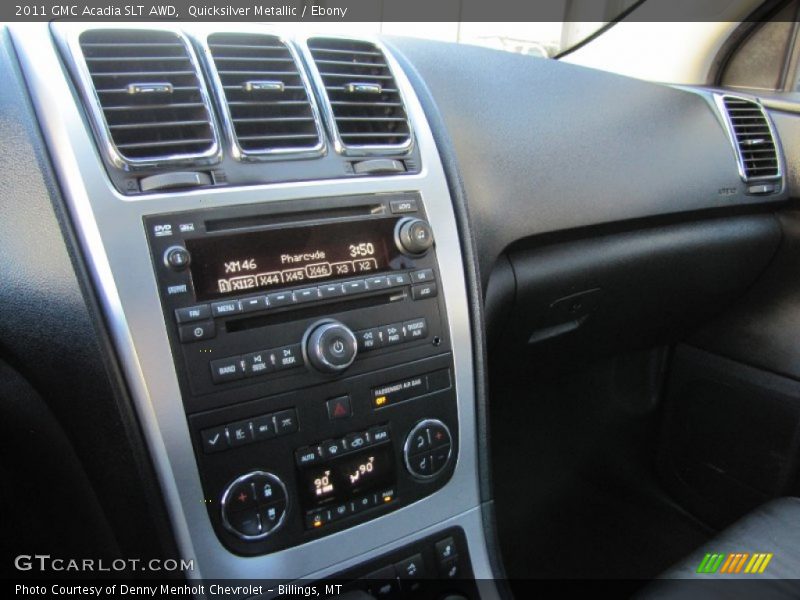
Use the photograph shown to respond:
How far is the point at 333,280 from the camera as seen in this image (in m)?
0.94

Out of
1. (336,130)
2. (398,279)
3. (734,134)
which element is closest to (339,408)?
(398,279)

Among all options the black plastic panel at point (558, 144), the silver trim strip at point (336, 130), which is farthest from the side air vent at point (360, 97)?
the black plastic panel at point (558, 144)

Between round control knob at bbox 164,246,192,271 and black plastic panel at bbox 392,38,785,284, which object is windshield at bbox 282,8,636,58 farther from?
round control knob at bbox 164,246,192,271

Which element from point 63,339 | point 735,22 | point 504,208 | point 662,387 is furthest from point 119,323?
point 735,22

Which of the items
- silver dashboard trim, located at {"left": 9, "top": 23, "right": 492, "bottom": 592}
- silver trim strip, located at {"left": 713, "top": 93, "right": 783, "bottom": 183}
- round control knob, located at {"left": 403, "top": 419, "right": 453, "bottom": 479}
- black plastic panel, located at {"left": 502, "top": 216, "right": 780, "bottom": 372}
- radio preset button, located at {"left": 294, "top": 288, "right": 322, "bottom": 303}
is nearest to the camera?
silver dashboard trim, located at {"left": 9, "top": 23, "right": 492, "bottom": 592}

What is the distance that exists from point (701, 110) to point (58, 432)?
1.45 metres

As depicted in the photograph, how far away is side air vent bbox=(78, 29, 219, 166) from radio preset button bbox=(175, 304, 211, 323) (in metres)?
0.18

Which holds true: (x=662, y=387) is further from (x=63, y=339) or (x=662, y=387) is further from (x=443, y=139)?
(x=63, y=339)

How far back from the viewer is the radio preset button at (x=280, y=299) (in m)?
0.88

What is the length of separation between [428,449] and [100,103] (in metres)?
0.62

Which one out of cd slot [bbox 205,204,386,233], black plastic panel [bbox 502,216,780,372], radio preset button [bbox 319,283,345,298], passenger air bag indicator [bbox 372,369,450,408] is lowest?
black plastic panel [bbox 502,216,780,372]

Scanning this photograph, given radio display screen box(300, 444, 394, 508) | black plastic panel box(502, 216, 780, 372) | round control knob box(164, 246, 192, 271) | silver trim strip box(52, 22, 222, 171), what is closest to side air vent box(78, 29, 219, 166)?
silver trim strip box(52, 22, 222, 171)

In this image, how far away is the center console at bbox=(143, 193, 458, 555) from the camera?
0.84m

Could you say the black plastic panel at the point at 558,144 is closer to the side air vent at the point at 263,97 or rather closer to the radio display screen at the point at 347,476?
the side air vent at the point at 263,97
